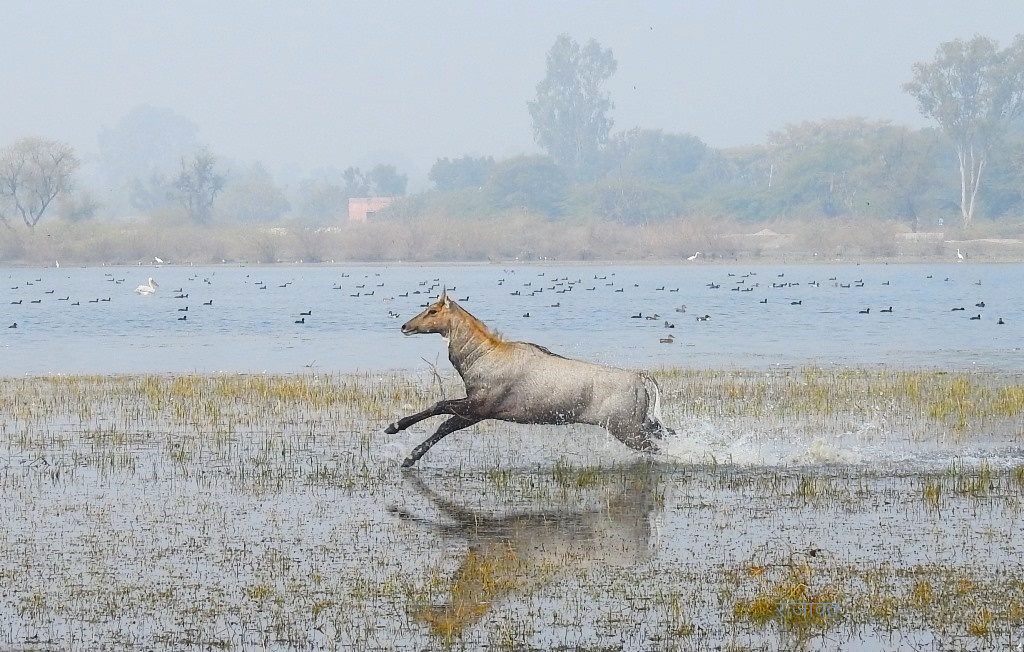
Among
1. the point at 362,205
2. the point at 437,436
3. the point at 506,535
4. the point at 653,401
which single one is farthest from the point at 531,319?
the point at 362,205

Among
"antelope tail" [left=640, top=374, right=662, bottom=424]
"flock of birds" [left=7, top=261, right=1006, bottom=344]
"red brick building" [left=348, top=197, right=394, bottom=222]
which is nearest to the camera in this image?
"antelope tail" [left=640, top=374, right=662, bottom=424]

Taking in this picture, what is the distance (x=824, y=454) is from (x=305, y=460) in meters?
4.71

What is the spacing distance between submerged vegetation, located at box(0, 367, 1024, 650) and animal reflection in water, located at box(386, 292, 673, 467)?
378 millimetres

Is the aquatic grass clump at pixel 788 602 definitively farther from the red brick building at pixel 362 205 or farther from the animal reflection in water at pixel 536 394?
the red brick building at pixel 362 205

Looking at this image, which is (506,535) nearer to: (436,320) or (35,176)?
(436,320)

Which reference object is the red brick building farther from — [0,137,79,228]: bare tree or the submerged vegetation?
the submerged vegetation

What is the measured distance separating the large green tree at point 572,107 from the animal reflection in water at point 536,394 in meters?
170

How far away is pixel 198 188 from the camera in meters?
137

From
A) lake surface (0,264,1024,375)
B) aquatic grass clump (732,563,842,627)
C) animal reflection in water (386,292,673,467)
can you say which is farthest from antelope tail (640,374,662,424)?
lake surface (0,264,1024,375)

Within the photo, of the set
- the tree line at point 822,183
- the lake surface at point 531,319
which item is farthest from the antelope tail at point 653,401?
the tree line at point 822,183

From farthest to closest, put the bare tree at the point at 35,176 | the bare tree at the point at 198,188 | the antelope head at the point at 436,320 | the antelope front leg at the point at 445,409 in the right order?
the bare tree at the point at 198,188 → the bare tree at the point at 35,176 → the antelope head at the point at 436,320 → the antelope front leg at the point at 445,409

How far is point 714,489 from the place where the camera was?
474 inches

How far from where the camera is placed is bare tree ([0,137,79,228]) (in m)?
121

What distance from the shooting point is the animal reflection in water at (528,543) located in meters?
8.38
